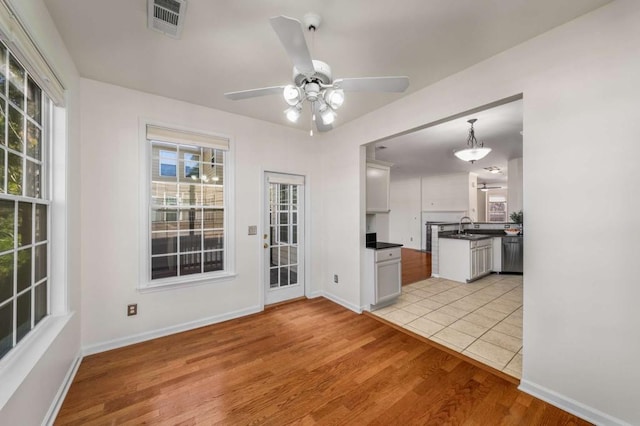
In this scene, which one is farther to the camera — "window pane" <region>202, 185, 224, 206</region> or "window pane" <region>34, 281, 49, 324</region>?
"window pane" <region>202, 185, 224, 206</region>

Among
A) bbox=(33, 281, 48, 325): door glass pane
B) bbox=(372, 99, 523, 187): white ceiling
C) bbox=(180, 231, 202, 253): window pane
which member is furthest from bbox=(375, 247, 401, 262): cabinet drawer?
bbox=(33, 281, 48, 325): door glass pane

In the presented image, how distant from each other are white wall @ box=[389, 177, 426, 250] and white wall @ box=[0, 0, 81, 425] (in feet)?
29.0

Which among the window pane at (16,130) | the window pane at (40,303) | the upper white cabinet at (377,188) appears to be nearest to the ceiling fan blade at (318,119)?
the upper white cabinet at (377,188)

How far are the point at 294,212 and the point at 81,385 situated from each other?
2813mm

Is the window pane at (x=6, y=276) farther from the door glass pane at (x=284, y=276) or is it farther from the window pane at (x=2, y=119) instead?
the door glass pane at (x=284, y=276)

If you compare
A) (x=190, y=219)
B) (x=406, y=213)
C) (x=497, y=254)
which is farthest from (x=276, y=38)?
(x=406, y=213)

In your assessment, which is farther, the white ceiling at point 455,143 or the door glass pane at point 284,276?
the door glass pane at point 284,276

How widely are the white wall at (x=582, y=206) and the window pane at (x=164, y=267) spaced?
3461mm

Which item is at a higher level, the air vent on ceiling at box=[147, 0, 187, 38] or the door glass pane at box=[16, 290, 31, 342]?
the air vent on ceiling at box=[147, 0, 187, 38]

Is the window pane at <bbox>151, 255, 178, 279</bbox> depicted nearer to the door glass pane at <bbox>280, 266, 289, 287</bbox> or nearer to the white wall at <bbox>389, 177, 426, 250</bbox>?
the door glass pane at <bbox>280, 266, 289, 287</bbox>

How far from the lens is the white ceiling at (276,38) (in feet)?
5.35

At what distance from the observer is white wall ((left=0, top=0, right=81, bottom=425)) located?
4.29ft

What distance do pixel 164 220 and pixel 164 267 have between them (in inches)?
21.3

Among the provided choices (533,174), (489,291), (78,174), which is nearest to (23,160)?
(78,174)
